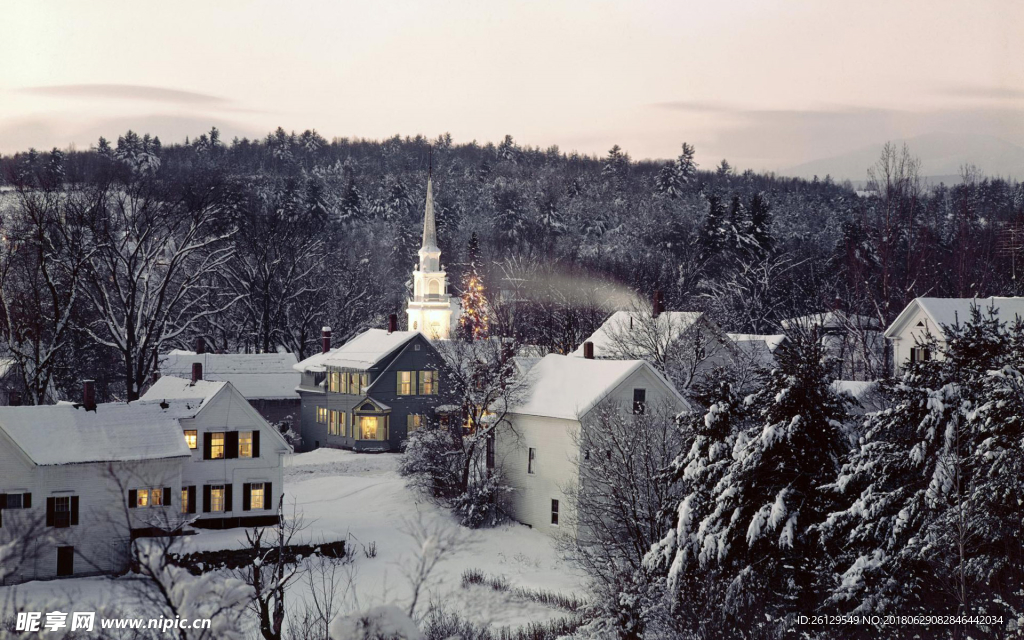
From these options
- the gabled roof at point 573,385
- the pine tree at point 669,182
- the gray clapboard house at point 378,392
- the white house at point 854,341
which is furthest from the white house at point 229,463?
the pine tree at point 669,182

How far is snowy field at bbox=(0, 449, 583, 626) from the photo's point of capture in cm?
3083

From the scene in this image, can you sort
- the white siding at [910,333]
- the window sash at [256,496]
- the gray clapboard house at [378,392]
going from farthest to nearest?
the gray clapboard house at [378,392]
the white siding at [910,333]
the window sash at [256,496]

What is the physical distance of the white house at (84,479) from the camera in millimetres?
33844

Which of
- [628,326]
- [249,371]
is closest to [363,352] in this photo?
[249,371]

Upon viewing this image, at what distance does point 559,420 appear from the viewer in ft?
131

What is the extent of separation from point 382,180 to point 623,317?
122 metres

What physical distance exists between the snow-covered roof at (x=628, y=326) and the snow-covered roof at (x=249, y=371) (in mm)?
20654

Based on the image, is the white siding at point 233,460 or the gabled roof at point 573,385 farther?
the gabled roof at point 573,385

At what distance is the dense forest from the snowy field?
1266 centimetres

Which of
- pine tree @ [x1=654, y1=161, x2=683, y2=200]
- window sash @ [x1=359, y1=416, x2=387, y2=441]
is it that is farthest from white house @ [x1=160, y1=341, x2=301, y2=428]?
pine tree @ [x1=654, y1=161, x2=683, y2=200]

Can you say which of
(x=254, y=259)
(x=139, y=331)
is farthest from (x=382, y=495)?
(x=254, y=259)

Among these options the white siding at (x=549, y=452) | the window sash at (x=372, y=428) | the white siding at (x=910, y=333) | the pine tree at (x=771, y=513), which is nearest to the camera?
the pine tree at (x=771, y=513)

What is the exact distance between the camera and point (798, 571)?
22.8 m

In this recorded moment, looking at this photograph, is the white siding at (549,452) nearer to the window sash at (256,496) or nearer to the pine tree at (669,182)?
the window sash at (256,496)
